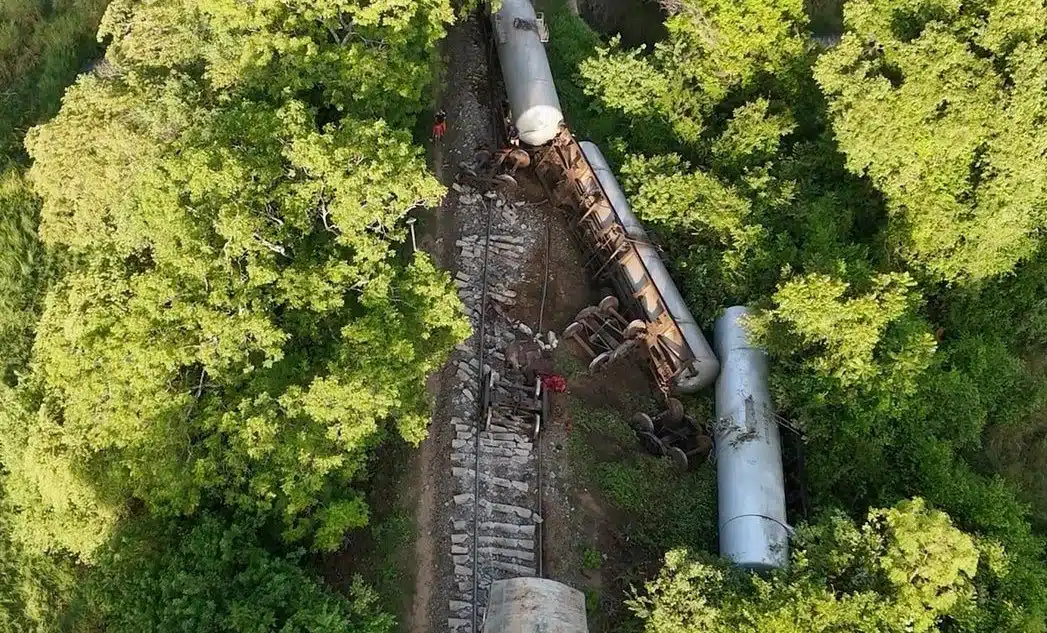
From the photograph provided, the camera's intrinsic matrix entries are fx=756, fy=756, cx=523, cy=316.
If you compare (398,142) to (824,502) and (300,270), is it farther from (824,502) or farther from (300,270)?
(824,502)

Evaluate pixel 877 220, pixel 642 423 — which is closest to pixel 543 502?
pixel 642 423

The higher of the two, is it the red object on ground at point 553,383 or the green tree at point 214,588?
the red object on ground at point 553,383

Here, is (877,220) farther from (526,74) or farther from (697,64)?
(526,74)

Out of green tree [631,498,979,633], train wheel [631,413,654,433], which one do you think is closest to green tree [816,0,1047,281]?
green tree [631,498,979,633]

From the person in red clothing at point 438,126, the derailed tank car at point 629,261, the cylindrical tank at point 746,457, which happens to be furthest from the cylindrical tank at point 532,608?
the person in red clothing at point 438,126

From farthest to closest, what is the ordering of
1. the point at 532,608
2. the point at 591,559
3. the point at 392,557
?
the point at 591,559, the point at 392,557, the point at 532,608

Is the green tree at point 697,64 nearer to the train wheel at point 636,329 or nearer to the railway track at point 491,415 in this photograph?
the railway track at point 491,415
